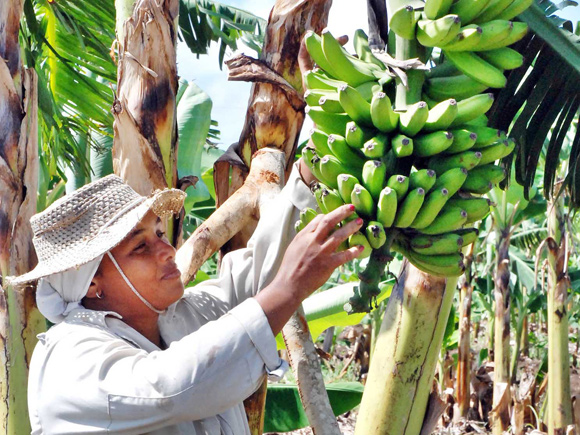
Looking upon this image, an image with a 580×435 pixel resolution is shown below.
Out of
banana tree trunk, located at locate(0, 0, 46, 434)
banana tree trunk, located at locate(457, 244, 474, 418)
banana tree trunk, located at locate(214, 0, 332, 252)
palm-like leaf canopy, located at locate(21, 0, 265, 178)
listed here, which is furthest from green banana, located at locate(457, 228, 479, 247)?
banana tree trunk, located at locate(457, 244, 474, 418)

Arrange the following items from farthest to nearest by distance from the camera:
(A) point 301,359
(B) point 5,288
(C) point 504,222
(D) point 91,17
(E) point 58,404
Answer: (C) point 504,222 → (D) point 91,17 → (B) point 5,288 → (A) point 301,359 → (E) point 58,404

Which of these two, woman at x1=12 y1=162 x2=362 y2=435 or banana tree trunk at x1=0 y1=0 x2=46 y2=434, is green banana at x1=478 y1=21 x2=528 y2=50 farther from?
banana tree trunk at x1=0 y1=0 x2=46 y2=434

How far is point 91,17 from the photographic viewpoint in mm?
3246

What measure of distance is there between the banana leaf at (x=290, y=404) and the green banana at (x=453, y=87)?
2608 millimetres

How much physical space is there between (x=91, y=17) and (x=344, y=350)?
395 inches

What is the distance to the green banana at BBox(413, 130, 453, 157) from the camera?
121cm

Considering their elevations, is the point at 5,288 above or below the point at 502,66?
below

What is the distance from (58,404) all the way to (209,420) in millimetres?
338

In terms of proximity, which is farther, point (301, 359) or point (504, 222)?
point (504, 222)

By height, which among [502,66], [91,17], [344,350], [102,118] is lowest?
[344,350]

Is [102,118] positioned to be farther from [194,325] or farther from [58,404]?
[58,404]

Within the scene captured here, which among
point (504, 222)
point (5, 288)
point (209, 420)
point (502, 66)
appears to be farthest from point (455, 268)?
point (504, 222)

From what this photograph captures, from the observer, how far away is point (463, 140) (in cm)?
124

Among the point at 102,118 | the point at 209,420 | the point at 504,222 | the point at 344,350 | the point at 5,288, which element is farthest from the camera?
the point at 344,350
